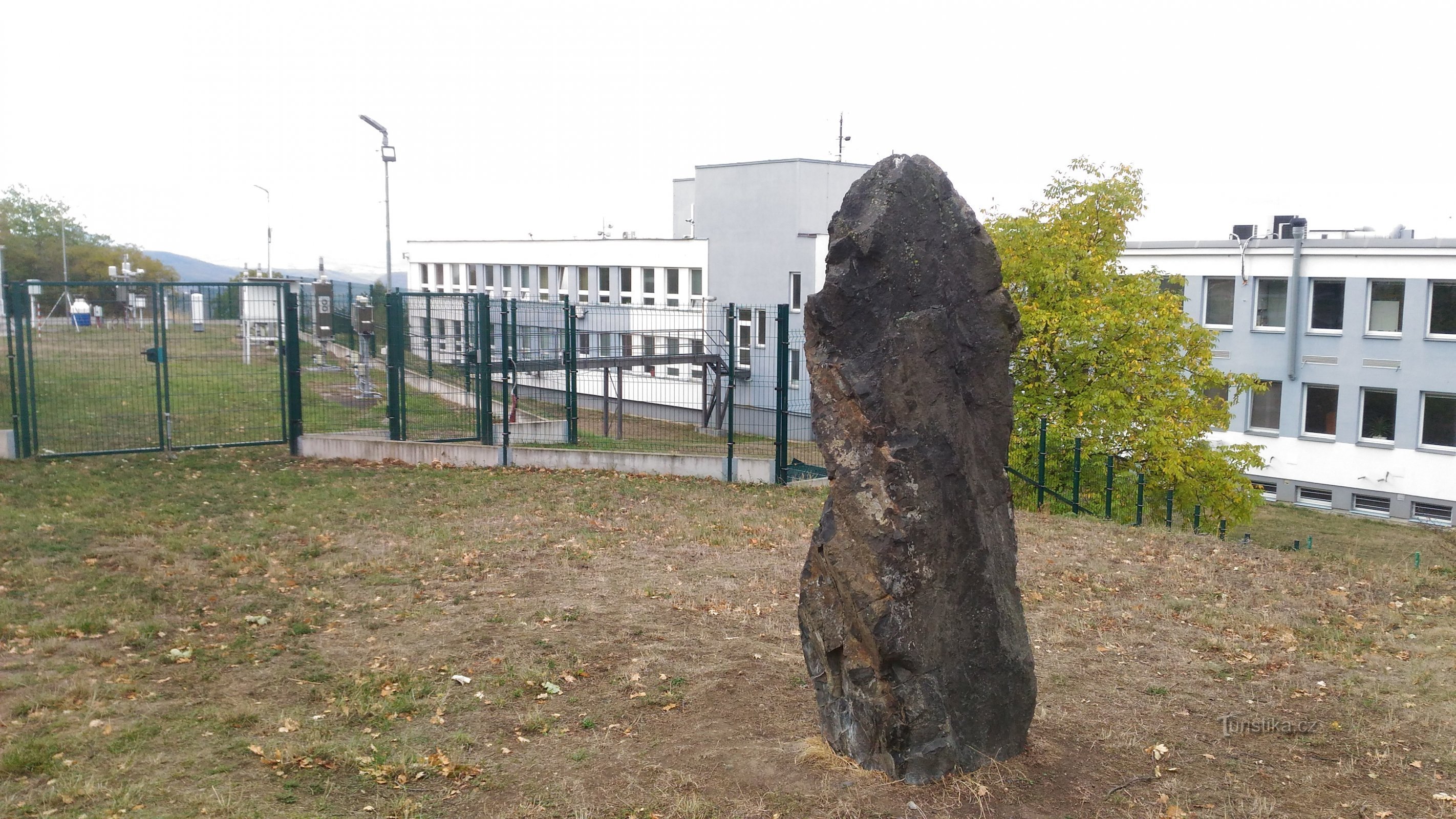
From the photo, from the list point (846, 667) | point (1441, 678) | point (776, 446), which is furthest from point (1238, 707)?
point (776, 446)

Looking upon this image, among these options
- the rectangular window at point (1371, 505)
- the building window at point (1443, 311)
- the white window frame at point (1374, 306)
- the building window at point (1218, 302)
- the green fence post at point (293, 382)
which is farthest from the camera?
the building window at point (1218, 302)

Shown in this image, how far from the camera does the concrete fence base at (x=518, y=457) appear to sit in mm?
16406

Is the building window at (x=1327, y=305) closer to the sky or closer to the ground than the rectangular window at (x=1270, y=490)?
closer to the sky

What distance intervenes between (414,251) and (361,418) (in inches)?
1621

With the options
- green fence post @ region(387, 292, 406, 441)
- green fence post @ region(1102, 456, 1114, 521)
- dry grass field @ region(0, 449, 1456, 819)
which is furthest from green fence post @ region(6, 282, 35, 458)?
green fence post @ region(1102, 456, 1114, 521)

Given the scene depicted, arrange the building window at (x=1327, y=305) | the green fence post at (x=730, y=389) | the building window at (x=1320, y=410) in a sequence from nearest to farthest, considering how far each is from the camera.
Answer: the green fence post at (x=730, y=389)
the building window at (x=1327, y=305)
the building window at (x=1320, y=410)

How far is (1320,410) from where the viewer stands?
31.1 m

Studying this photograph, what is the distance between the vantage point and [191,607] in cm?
859

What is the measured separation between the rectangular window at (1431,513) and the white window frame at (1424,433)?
4.94ft

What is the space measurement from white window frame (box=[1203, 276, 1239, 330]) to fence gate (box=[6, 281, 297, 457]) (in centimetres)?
2628

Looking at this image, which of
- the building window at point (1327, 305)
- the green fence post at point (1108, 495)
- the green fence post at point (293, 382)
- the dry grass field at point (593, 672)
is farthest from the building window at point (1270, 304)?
the green fence post at point (293, 382)

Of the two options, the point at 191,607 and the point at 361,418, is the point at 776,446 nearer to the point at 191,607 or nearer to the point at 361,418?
the point at 361,418

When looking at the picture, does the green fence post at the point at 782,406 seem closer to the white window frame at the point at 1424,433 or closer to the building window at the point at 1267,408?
the building window at the point at 1267,408

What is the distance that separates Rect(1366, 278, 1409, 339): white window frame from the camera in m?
28.7
